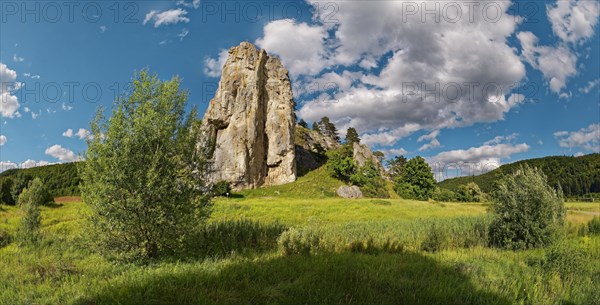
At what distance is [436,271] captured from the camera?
9.00 metres

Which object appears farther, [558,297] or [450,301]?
[558,297]

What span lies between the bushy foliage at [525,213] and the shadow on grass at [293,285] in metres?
7.02

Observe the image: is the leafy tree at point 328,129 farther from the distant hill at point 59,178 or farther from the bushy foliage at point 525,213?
the bushy foliage at point 525,213

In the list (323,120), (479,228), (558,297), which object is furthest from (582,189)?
(558,297)

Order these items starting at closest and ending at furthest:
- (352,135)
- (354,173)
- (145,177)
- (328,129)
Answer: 1. (145,177)
2. (354,173)
3. (352,135)
4. (328,129)

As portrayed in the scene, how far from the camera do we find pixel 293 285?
23.3 feet

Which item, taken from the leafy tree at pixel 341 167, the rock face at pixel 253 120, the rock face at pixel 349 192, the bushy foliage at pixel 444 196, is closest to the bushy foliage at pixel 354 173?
the leafy tree at pixel 341 167

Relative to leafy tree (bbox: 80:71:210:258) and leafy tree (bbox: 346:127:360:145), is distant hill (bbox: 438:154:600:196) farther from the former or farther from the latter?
leafy tree (bbox: 80:71:210:258)

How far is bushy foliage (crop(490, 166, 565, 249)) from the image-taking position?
13.8 m

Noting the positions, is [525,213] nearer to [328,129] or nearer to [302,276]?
[302,276]

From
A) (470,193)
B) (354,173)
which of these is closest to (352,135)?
(354,173)

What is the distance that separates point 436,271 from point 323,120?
12905 centimetres

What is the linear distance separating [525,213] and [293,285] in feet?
40.6

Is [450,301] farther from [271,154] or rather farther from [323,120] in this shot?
[323,120]
